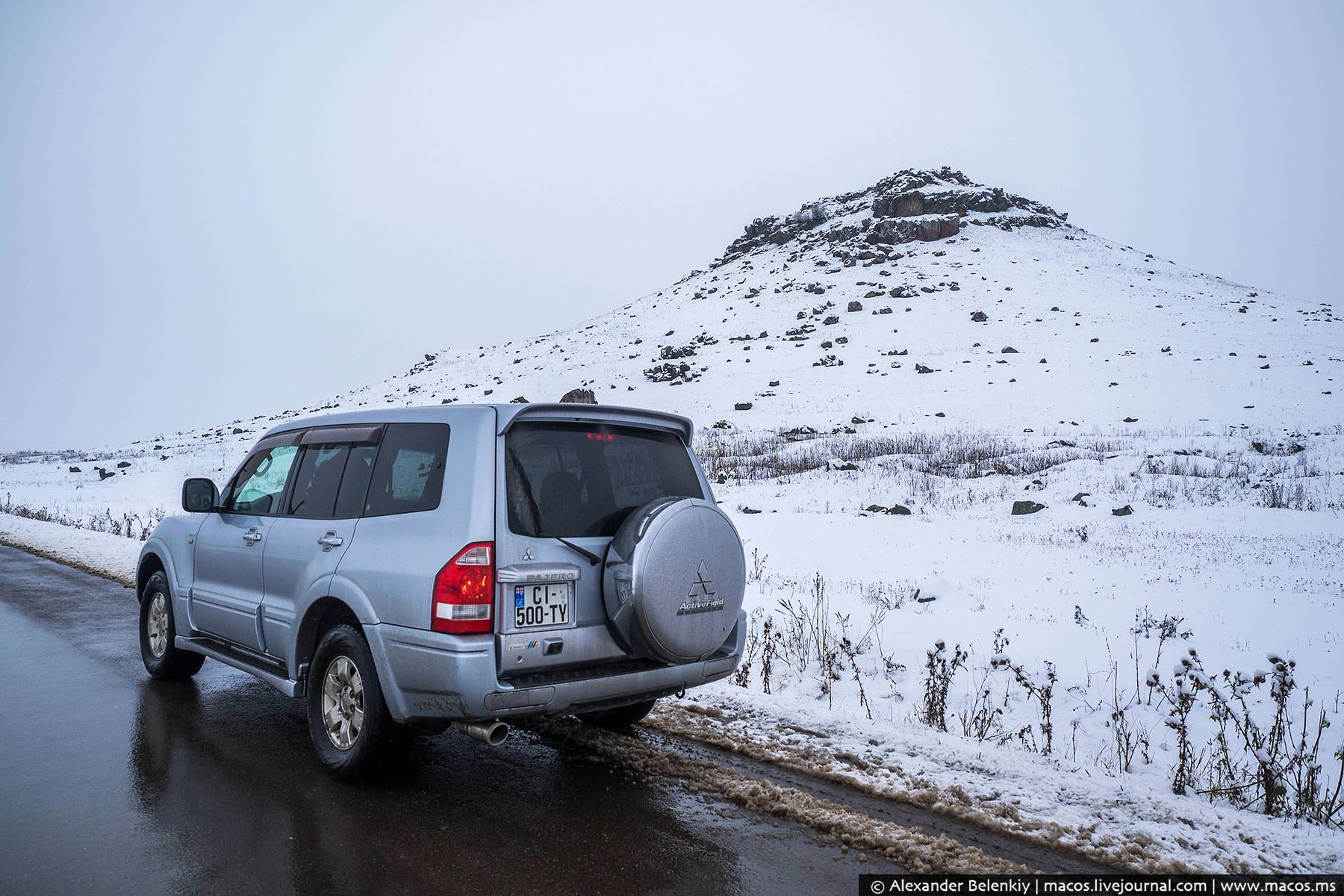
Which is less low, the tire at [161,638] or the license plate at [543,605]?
the license plate at [543,605]

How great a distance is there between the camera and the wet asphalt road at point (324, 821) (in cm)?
346

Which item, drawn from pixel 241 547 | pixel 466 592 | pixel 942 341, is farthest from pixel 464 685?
pixel 942 341

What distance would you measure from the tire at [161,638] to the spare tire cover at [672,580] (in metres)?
4.19

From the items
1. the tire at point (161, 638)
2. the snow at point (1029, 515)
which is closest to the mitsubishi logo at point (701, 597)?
the snow at point (1029, 515)

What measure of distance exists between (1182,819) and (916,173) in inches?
4507

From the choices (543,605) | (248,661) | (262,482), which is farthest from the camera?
(262,482)

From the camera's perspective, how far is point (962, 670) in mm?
6875

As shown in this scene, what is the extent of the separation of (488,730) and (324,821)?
3.34 ft

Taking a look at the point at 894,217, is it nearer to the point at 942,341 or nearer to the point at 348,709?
the point at 942,341

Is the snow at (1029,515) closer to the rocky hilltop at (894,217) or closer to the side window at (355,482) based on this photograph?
the side window at (355,482)

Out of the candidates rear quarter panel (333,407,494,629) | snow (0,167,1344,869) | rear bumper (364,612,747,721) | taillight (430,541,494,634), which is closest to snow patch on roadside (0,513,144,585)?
snow (0,167,1344,869)

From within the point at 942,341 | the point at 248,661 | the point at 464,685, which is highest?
the point at 942,341

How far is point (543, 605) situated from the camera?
155 inches

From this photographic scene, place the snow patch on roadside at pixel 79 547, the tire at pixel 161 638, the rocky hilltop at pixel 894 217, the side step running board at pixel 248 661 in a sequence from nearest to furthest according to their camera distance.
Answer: the side step running board at pixel 248 661 → the tire at pixel 161 638 → the snow patch on roadside at pixel 79 547 → the rocky hilltop at pixel 894 217
